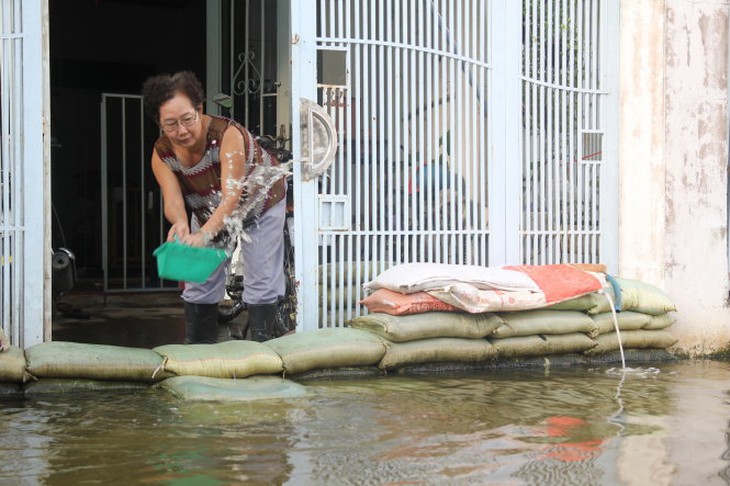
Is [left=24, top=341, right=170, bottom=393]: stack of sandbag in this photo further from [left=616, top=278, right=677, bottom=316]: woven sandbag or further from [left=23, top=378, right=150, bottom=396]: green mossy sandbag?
[left=616, top=278, right=677, bottom=316]: woven sandbag

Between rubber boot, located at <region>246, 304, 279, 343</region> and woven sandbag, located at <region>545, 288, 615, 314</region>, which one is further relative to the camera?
woven sandbag, located at <region>545, 288, 615, 314</region>

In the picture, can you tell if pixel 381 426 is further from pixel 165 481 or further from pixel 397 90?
pixel 397 90

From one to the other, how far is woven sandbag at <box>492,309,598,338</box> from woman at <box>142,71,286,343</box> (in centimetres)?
131

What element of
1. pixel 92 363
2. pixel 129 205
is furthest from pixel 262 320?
pixel 129 205

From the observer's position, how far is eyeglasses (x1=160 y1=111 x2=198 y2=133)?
500 centimetres

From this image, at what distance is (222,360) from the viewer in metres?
4.71

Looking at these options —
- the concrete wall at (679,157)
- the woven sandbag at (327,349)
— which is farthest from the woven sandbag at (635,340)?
the woven sandbag at (327,349)

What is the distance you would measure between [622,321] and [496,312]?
895mm

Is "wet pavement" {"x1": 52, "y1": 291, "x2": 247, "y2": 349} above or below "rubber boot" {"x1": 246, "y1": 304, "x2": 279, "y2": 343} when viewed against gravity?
below

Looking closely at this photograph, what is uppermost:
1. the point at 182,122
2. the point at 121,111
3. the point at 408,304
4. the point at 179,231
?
the point at 121,111

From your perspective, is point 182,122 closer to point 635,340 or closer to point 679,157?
point 635,340

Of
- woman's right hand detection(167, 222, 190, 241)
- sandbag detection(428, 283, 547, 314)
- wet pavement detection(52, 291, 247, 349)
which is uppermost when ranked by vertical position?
woman's right hand detection(167, 222, 190, 241)

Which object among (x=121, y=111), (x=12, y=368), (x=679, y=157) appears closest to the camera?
(x=12, y=368)

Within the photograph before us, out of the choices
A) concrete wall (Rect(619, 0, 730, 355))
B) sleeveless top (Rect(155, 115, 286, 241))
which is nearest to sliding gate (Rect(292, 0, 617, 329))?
concrete wall (Rect(619, 0, 730, 355))
